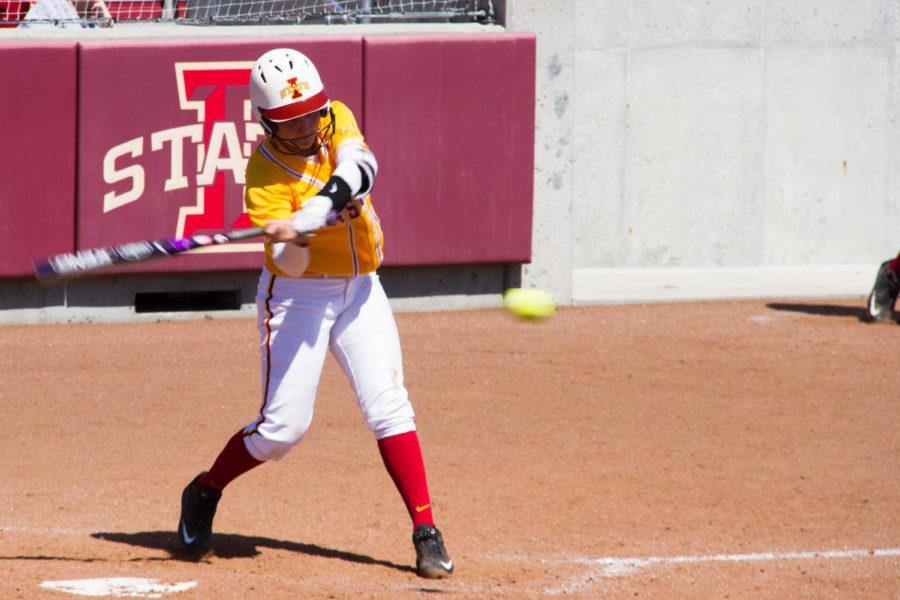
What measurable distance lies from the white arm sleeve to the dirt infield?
4.86ft

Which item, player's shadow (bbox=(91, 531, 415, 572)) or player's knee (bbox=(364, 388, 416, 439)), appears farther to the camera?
player's shadow (bbox=(91, 531, 415, 572))

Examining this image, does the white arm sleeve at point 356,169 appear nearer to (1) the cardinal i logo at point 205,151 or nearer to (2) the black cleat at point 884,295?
(1) the cardinal i logo at point 205,151

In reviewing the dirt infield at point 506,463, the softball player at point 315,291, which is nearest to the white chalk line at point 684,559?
the dirt infield at point 506,463

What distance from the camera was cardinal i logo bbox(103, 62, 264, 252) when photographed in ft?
34.7

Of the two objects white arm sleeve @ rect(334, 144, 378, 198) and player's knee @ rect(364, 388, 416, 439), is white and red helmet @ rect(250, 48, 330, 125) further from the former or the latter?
player's knee @ rect(364, 388, 416, 439)

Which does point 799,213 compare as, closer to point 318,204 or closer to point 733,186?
point 733,186

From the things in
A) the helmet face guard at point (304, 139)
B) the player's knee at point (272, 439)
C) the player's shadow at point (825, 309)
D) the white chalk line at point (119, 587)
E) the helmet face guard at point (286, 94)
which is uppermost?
the helmet face guard at point (286, 94)

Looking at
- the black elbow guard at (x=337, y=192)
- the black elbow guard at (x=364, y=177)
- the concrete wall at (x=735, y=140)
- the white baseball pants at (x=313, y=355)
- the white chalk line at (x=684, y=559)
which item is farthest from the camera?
the concrete wall at (x=735, y=140)

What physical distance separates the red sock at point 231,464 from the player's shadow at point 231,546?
0.85 ft

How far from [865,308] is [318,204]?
807 cm

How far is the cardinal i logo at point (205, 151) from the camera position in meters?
10.6

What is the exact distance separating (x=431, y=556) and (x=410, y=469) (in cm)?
35

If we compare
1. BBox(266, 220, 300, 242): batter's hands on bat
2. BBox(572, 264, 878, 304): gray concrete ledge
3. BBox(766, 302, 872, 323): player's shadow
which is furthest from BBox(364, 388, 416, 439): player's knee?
BBox(766, 302, 872, 323): player's shadow

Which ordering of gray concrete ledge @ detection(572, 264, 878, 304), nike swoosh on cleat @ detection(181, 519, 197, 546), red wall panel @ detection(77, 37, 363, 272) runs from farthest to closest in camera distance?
1. gray concrete ledge @ detection(572, 264, 878, 304)
2. red wall panel @ detection(77, 37, 363, 272)
3. nike swoosh on cleat @ detection(181, 519, 197, 546)
